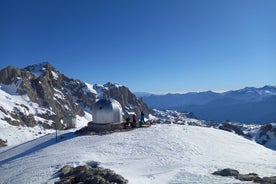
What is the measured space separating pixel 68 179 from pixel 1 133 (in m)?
75.3

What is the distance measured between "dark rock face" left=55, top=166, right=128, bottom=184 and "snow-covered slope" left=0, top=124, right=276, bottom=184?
1.09m

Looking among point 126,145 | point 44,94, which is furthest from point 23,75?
point 126,145

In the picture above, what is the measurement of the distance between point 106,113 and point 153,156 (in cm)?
1491

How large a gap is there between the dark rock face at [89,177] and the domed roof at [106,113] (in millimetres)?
18204

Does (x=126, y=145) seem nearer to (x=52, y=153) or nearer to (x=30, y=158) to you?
(x=52, y=153)

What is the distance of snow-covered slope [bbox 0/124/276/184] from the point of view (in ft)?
73.2

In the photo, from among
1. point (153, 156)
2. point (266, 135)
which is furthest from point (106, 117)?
point (266, 135)

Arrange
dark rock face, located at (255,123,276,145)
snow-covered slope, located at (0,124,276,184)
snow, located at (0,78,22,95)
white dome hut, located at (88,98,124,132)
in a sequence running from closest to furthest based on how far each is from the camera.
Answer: snow-covered slope, located at (0,124,276,184) → white dome hut, located at (88,98,124,132) → dark rock face, located at (255,123,276,145) → snow, located at (0,78,22,95)

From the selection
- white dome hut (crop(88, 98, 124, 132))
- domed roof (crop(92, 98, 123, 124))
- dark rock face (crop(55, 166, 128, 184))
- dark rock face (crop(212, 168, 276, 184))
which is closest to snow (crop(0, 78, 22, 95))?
domed roof (crop(92, 98, 123, 124))

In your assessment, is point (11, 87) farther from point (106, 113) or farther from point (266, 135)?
point (266, 135)

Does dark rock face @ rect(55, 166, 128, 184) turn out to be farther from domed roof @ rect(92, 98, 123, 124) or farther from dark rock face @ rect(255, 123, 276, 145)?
dark rock face @ rect(255, 123, 276, 145)

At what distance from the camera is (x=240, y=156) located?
1168 inches

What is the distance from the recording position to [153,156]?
27594 millimetres

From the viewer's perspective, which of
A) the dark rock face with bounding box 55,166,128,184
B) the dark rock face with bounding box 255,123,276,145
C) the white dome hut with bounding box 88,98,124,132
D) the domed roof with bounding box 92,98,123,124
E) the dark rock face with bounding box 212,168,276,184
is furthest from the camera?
the dark rock face with bounding box 255,123,276,145
